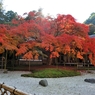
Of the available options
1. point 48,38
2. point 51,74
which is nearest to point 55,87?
point 51,74

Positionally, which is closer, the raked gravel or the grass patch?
the raked gravel

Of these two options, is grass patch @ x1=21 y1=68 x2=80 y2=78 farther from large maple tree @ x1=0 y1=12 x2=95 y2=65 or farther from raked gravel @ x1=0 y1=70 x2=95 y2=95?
raked gravel @ x1=0 y1=70 x2=95 y2=95

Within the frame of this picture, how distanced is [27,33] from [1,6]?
583 inches

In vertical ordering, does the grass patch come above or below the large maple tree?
below

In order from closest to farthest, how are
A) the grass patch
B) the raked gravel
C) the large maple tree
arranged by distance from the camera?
the raked gravel → the grass patch → the large maple tree

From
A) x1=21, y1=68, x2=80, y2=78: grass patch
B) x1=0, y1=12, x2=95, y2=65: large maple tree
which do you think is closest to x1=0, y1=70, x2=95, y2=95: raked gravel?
x1=21, y1=68, x2=80, y2=78: grass patch

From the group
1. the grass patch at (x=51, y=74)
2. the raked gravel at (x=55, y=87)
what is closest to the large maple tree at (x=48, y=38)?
the grass patch at (x=51, y=74)

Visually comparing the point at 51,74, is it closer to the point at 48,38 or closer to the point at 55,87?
the point at 48,38

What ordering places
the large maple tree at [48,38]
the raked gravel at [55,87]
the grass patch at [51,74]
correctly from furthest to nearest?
the large maple tree at [48,38] → the grass patch at [51,74] → the raked gravel at [55,87]

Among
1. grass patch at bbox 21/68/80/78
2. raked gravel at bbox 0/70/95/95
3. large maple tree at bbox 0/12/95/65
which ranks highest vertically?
large maple tree at bbox 0/12/95/65

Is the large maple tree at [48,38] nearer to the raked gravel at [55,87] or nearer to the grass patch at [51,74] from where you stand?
the grass patch at [51,74]

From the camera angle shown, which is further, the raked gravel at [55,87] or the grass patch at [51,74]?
the grass patch at [51,74]

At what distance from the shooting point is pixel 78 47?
41.5ft

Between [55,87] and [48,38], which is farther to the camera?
[48,38]
